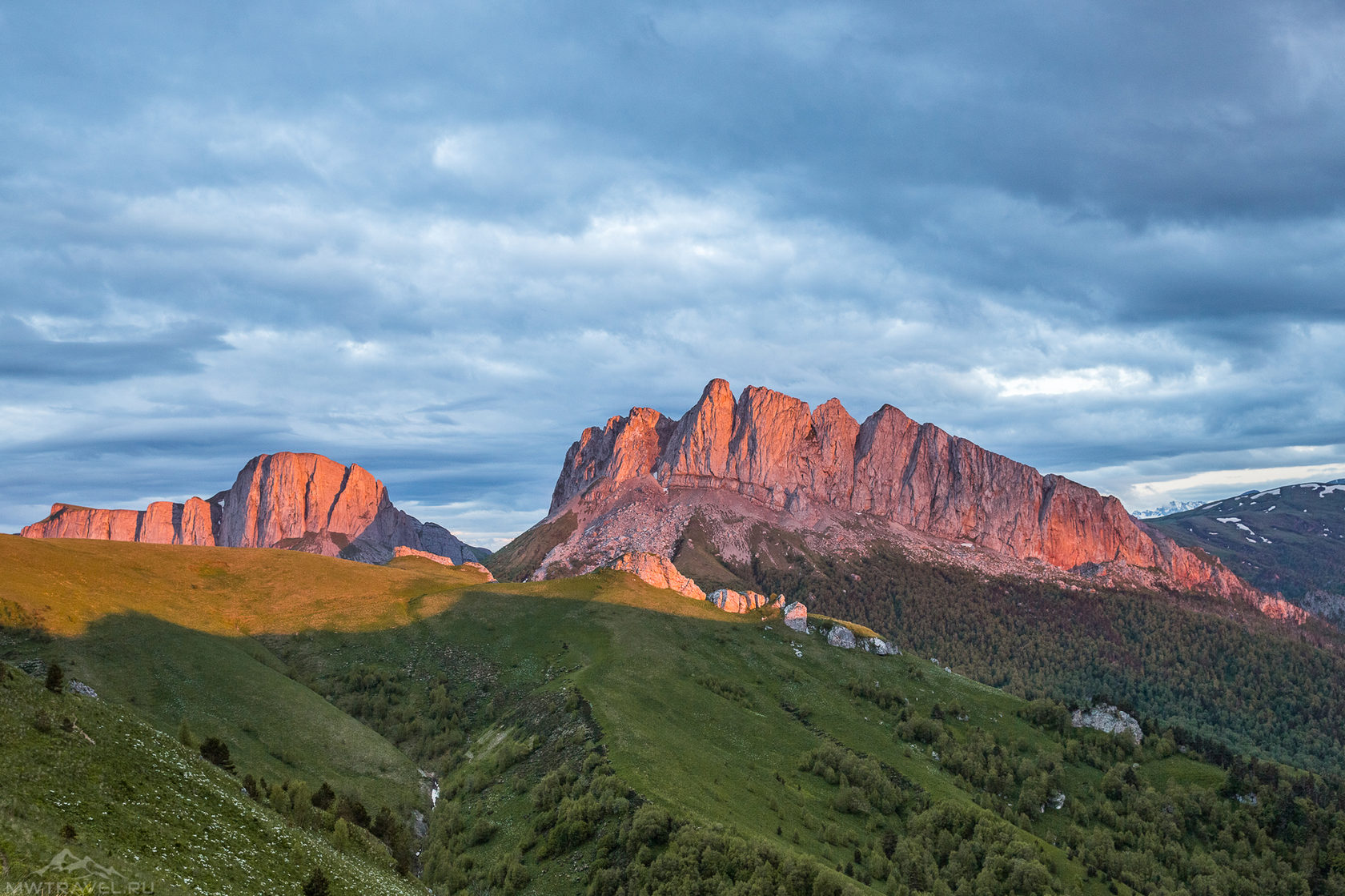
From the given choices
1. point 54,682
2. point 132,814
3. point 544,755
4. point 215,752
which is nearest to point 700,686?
point 544,755

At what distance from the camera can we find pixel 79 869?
19750 mm

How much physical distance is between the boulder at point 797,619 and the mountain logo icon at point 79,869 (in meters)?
145

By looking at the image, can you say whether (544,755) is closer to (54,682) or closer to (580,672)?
(580,672)

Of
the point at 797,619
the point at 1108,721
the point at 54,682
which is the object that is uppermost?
the point at 54,682

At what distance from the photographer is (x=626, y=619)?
12712 cm

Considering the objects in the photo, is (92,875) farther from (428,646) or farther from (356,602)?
(356,602)

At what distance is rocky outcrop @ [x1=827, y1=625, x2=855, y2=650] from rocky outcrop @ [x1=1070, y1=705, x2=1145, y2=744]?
145 ft

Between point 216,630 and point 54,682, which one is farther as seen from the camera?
point 216,630

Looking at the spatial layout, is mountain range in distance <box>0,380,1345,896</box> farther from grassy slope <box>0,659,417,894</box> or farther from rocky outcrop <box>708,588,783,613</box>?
rocky outcrop <box>708,588,783,613</box>

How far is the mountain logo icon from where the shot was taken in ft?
62.4

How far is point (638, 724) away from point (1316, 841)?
104903mm

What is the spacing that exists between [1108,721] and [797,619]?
6298 centimetres

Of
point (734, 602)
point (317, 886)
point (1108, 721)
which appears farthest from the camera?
point (734, 602)

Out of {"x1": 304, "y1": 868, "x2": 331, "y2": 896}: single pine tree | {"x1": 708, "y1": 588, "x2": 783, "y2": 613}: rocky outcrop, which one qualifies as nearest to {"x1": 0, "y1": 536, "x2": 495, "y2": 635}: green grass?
{"x1": 708, "y1": 588, "x2": 783, "y2": 613}: rocky outcrop
